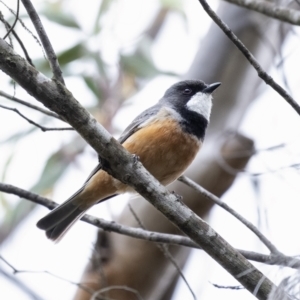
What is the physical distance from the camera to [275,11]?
3.31 metres

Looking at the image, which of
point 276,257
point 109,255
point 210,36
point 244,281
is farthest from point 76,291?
point 210,36

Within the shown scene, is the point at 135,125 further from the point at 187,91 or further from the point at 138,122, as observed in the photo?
the point at 187,91

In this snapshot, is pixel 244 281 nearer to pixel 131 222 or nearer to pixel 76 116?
pixel 76 116

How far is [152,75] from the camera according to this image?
17.9 ft

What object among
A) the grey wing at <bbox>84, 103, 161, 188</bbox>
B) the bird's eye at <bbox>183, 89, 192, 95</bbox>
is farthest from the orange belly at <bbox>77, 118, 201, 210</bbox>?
the bird's eye at <bbox>183, 89, 192, 95</bbox>

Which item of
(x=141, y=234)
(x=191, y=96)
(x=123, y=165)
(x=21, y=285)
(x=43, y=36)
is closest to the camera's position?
(x=43, y=36)

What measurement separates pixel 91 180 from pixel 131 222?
1.67ft

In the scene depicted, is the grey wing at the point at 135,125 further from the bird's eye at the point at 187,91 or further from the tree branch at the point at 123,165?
the tree branch at the point at 123,165

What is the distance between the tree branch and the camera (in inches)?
99.3

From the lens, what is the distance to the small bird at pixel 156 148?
3856mm

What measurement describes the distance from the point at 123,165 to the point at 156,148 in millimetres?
1041

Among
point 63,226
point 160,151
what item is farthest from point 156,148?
point 63,226

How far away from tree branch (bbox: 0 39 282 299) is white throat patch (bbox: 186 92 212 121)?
1494 mm

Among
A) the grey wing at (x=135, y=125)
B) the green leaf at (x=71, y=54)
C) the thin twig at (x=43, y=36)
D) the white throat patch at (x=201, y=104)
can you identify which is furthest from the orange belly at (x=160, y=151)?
the green leaf at (x=71, y=54)
